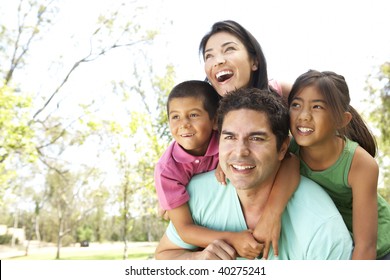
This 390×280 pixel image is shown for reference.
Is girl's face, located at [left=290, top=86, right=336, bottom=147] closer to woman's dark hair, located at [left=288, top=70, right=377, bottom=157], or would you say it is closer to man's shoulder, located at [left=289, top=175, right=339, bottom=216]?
woman's dark hair, located at [left=288, top=70, right=377, bottom=157]

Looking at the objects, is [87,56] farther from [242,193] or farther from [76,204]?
[242,193]

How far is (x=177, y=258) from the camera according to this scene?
1917 millimetres

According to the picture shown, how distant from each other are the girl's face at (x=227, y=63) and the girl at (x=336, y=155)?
0.29 meters

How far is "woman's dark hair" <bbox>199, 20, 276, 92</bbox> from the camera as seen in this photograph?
2154 millimetres

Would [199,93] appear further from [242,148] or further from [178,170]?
[242,148]

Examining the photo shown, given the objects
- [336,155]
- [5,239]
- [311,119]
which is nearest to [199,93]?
[311,119]

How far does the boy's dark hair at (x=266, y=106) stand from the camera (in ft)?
5.62

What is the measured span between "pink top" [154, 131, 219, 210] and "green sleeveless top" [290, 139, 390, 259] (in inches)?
13.9

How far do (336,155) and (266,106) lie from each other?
37cm

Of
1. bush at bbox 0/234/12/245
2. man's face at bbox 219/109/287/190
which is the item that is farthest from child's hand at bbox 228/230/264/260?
bush at bbox 0/234/12/245

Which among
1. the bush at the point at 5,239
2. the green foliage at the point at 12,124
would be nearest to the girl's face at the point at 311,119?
the green foliage at the point at 12,124

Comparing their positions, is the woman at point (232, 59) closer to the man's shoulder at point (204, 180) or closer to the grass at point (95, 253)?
the man's shoulder at point (204, 180)

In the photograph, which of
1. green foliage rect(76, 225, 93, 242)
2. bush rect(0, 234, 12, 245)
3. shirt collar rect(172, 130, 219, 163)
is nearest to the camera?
shirt collar rect(172, 130, 219, 163)

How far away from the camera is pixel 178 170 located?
6.48 feet
